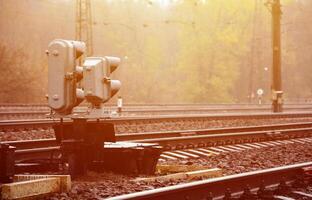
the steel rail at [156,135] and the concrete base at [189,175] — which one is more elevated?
the steel rail at [156,135]

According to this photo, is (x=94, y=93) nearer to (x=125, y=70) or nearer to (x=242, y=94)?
(x=125, y=70)

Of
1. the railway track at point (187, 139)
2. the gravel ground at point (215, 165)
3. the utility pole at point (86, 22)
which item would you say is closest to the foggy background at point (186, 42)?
the utility pole at point (86, 22)

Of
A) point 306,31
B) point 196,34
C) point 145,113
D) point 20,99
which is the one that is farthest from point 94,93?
point 306,31

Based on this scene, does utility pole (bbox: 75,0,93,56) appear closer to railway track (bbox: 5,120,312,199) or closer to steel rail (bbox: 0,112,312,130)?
steel rail (bbox: 0,112,312,130)

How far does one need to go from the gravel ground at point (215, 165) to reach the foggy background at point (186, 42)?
33195 mm

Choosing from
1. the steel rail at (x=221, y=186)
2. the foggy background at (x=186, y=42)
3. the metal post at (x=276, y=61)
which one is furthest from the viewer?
the foggy background at (x=186, y=42)

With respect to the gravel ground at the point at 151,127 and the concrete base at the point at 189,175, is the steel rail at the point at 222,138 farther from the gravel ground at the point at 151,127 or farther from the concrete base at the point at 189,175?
the concrete base at the point at 189,175

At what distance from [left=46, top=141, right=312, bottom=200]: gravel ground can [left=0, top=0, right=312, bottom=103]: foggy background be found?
3320 centimetres

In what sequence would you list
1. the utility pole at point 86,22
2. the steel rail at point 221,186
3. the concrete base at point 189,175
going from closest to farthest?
the steel rail at point 221,186 → the concrete base at point 189,175 → the utility pole at point 86,22

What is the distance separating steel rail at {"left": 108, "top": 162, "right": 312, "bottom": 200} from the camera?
720 cm

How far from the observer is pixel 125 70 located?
5644 centimetres

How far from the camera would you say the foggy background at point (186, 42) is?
181ft

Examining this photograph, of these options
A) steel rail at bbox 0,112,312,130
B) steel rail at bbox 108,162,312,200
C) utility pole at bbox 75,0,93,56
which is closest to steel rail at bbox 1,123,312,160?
steel rail at bbox 0,112,312,130

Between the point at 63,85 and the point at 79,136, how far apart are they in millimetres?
816
